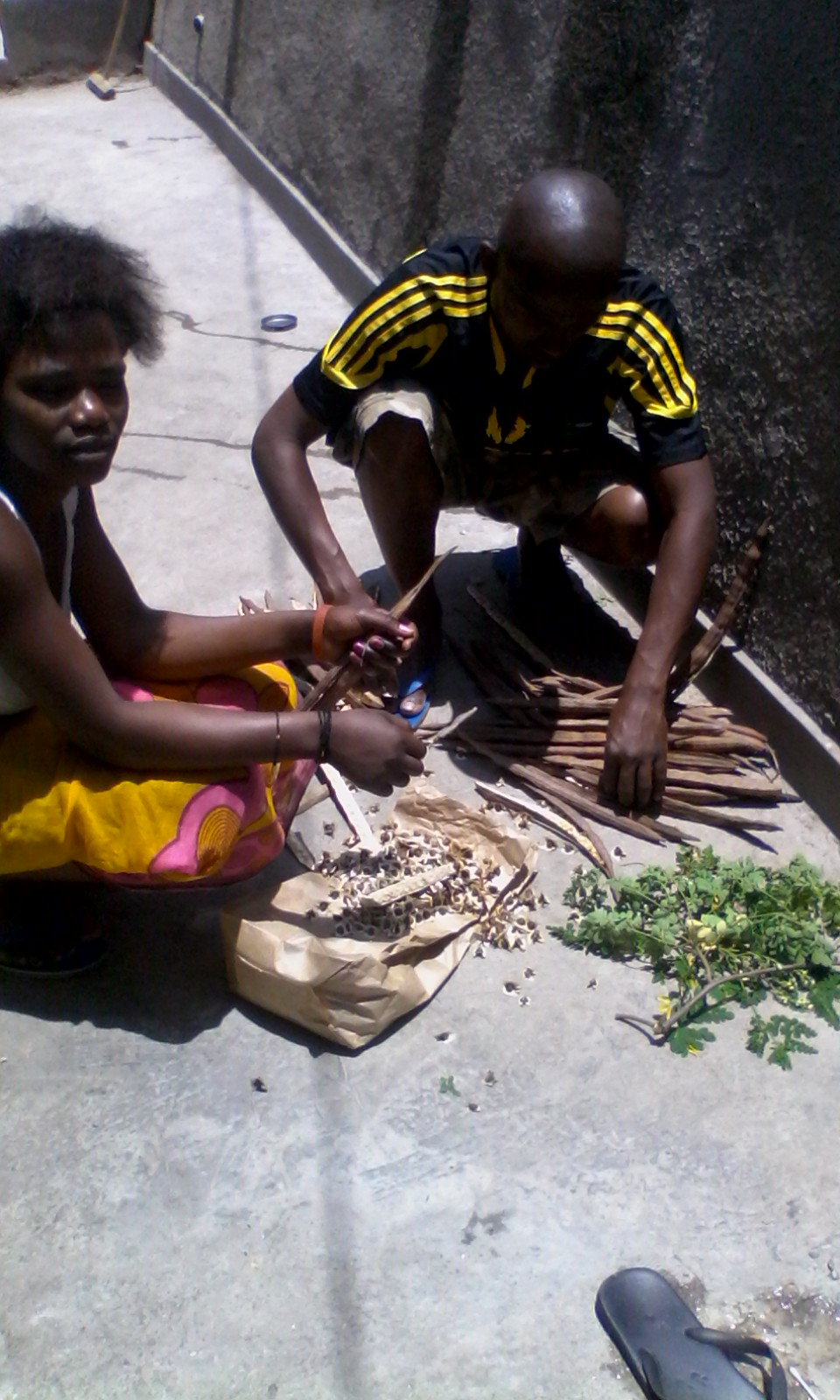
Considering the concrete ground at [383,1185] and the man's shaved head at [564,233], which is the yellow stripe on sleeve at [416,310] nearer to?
the man's shaved head at [564,233]

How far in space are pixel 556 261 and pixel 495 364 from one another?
0.48 m

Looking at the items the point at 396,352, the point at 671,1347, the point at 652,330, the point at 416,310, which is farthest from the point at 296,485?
the point at 671,1347

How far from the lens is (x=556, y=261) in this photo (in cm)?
262

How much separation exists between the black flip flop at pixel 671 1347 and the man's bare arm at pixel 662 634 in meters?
1.16

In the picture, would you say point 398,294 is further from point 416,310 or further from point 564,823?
point 564,823

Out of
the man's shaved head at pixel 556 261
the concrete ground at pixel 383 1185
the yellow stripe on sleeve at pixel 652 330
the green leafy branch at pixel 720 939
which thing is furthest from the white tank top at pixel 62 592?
the yellow stripe on sleeve at pixel 652 330

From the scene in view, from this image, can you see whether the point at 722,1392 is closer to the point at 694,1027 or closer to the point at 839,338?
the point at 694,1027

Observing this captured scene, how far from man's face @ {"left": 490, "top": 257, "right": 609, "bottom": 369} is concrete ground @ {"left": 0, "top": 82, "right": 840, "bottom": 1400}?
110 centimetres

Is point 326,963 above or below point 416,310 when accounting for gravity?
below

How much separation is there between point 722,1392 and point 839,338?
207 cm

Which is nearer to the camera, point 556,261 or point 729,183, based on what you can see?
point 556,261

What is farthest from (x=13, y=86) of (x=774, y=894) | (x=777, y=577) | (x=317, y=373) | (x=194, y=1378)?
(x=194, y=1378)

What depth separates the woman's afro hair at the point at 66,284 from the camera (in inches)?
80.5

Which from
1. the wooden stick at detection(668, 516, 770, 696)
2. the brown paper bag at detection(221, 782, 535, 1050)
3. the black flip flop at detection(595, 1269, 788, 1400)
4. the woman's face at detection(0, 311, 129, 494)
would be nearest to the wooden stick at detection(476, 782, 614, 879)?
the brown paper bag at detection(221, 782, 535, 1050)
